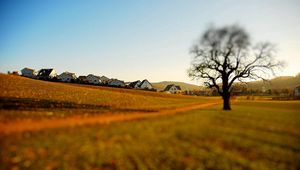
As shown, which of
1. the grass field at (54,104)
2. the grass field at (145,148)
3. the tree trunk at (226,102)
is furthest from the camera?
the tree trunk at (226,102)

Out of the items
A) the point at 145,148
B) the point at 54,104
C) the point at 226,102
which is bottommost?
the point at 145,148

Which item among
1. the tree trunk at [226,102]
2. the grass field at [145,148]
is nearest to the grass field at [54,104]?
the grass field at [145,148]

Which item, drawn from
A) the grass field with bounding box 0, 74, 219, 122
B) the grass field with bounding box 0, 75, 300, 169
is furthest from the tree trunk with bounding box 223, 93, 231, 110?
the grass field with bounding box 0, 75, 300, 169

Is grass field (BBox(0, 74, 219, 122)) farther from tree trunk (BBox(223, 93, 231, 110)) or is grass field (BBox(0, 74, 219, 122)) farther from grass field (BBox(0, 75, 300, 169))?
tree trunk (BBox(223, 93, 231, 110))

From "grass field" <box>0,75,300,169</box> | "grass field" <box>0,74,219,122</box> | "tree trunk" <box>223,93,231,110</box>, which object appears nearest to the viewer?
"grass field" <box>0,75,300,169</box>

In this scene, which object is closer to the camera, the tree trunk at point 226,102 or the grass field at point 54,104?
the grass field at point 54,104

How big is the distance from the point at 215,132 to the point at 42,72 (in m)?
146

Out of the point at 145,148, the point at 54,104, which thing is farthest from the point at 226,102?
the point at 145,148

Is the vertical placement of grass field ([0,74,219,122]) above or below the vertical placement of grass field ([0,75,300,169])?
above

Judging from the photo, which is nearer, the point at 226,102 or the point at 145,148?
the point at 145,148

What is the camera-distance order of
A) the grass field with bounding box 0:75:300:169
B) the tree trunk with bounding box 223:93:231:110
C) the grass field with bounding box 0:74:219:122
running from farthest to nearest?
the tree trunk with bounding box 223:93:231:110, the grass field with bounding box 0:74:219:122, the grass field with bounding box 0:75:300:169

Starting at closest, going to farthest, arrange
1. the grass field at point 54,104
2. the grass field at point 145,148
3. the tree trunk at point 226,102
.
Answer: the grass field at point 145,148 → the grass field at point 54,104 → the tree trunk at point 226,102

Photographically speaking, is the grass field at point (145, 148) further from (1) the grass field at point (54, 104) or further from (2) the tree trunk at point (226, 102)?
(2) the tree trunk at point (226, 102)

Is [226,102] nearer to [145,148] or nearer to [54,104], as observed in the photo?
[54,104]
